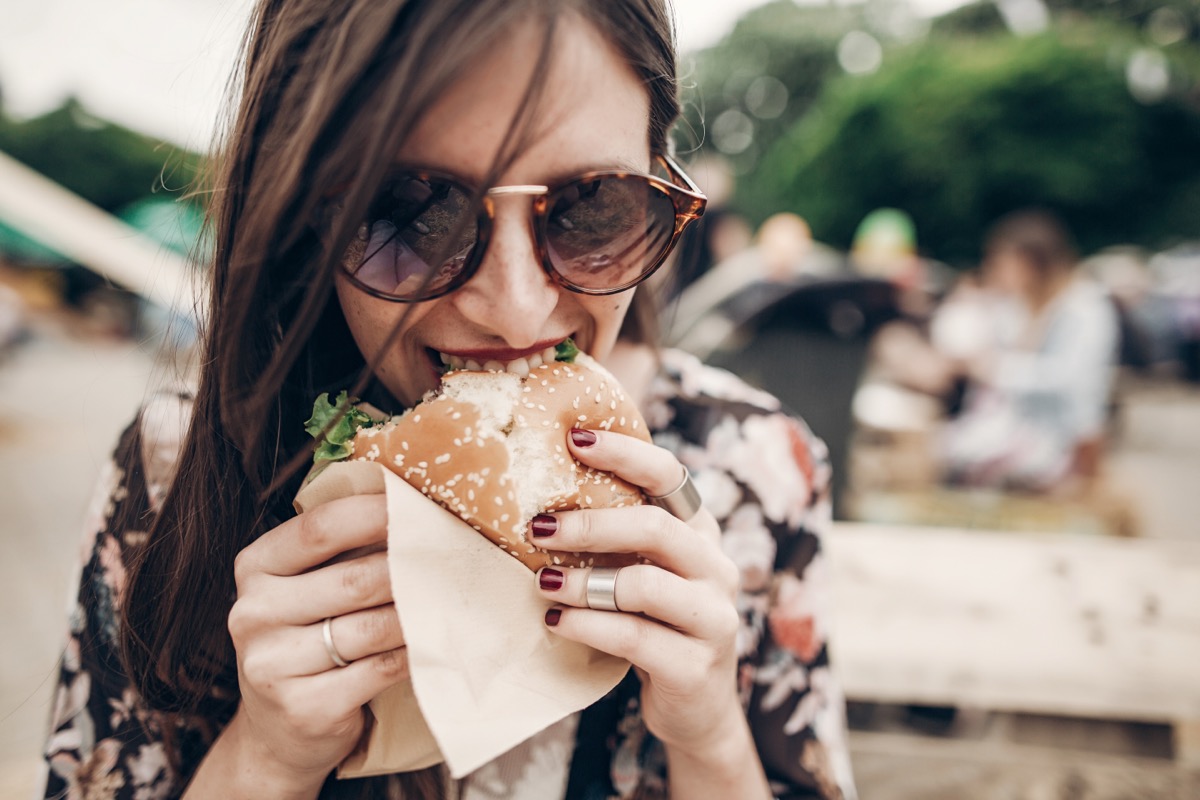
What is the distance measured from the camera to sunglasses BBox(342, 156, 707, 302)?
1.05 m

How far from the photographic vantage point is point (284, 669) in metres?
1.04

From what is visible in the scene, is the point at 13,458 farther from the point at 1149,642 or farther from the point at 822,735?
the point at 1149,642

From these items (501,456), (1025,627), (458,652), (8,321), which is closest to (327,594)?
(458,652)

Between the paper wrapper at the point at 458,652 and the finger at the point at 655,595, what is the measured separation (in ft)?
0.24

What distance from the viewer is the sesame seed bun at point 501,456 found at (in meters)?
1.14

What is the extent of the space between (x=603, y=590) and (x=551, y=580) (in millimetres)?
77

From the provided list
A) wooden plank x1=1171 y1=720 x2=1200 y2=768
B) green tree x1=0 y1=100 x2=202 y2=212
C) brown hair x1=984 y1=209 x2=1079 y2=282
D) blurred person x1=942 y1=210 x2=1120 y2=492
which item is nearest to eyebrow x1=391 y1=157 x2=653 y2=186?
wooden plank x1=1171 y1=720 x2=1200 y2=768

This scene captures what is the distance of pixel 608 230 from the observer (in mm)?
1170

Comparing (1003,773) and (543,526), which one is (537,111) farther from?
(1003,773)

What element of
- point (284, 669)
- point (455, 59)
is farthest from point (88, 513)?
point (455, 59)

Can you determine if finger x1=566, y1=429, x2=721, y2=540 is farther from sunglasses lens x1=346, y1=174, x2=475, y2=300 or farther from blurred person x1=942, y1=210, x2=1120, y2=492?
blurred person x1=942, y1=210, x2=1120, y2=492

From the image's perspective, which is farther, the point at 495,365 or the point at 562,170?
the point at 495,365

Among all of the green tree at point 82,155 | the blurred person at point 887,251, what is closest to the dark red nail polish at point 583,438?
the blurred person at point 887,251

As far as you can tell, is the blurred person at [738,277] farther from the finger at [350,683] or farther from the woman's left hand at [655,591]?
the finger at [350,683]
